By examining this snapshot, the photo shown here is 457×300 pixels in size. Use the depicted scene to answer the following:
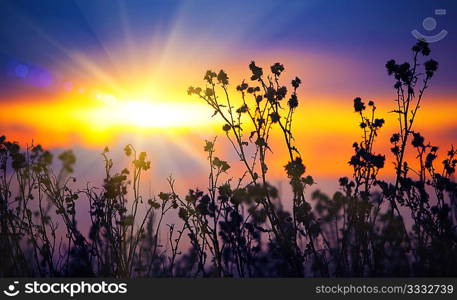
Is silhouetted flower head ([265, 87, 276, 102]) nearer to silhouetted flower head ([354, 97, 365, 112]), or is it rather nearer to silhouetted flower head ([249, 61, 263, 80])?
silhouetted flower head ([249, 61, 263, 80])

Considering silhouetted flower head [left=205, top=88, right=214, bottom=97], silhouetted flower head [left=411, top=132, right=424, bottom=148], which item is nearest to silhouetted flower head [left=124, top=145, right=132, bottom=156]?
silhouetted flower head [left=205, top=88, right=214, bottom=97]

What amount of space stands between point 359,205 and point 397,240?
526mm

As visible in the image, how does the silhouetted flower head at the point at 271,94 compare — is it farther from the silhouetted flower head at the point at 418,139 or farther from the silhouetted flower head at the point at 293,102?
the silhouetted flower head at the point at 418,139

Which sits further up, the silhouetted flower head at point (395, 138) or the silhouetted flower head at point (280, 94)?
the silhouetted flower head at point (280, 94)

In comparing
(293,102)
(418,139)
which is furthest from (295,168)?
(418,139)

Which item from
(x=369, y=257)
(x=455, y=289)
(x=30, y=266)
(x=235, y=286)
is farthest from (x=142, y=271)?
(x=455, y=289)

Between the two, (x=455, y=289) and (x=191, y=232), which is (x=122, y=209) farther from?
(x=455, y=289)

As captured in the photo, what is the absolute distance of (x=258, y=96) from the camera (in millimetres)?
6730

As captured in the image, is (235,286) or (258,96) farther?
(258,96)

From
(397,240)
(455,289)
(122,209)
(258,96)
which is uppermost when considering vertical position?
(258,96)

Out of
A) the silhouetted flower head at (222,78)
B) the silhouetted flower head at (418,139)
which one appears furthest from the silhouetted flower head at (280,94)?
the silhouetted flower head at (418,139)

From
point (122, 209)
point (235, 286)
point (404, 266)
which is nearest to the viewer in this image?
point (235, 286)

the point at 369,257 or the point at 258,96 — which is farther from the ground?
the point at 258,96

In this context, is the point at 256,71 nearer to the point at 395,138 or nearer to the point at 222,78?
the point at 222,78
